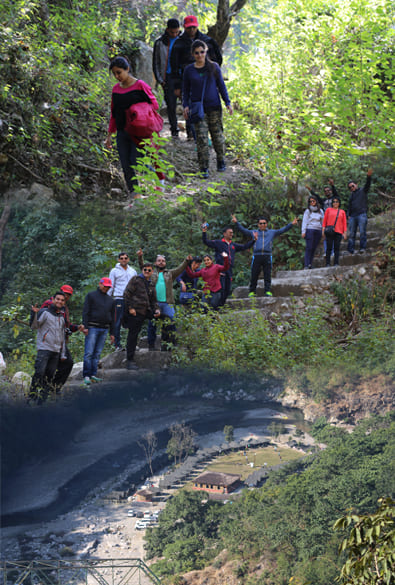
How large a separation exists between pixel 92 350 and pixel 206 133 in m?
3.11

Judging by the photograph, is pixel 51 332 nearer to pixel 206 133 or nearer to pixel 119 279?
pixel 119 279

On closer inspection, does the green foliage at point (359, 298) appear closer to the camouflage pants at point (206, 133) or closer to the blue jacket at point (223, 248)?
the blue jacket at point (223, 248)

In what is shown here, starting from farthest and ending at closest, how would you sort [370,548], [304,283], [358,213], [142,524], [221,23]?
[221,23] → [358,213] → [304,283] → [142,524] → [370,548]

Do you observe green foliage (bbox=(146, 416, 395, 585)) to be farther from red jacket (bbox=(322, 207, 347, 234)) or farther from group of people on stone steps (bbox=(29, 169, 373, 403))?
red jacket (bbox=(322, 207, 347, 234))

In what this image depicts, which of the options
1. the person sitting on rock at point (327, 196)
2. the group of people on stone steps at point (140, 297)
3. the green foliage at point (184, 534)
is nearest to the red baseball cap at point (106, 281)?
the group of people on stone steps at point (140, 297)

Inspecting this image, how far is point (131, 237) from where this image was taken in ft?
20.4

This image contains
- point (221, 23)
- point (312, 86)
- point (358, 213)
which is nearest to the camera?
point (358, 213)

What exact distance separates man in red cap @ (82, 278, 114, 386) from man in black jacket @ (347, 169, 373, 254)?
2864 mm

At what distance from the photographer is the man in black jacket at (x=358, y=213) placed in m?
6.38

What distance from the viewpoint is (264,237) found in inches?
245

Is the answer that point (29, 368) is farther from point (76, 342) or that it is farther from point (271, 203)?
point (271, 203)

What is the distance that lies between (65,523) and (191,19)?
6020 mm

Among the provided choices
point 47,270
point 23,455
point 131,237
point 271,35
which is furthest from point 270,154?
point 23,455

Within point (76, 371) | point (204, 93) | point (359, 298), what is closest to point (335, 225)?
point (359, 298)
